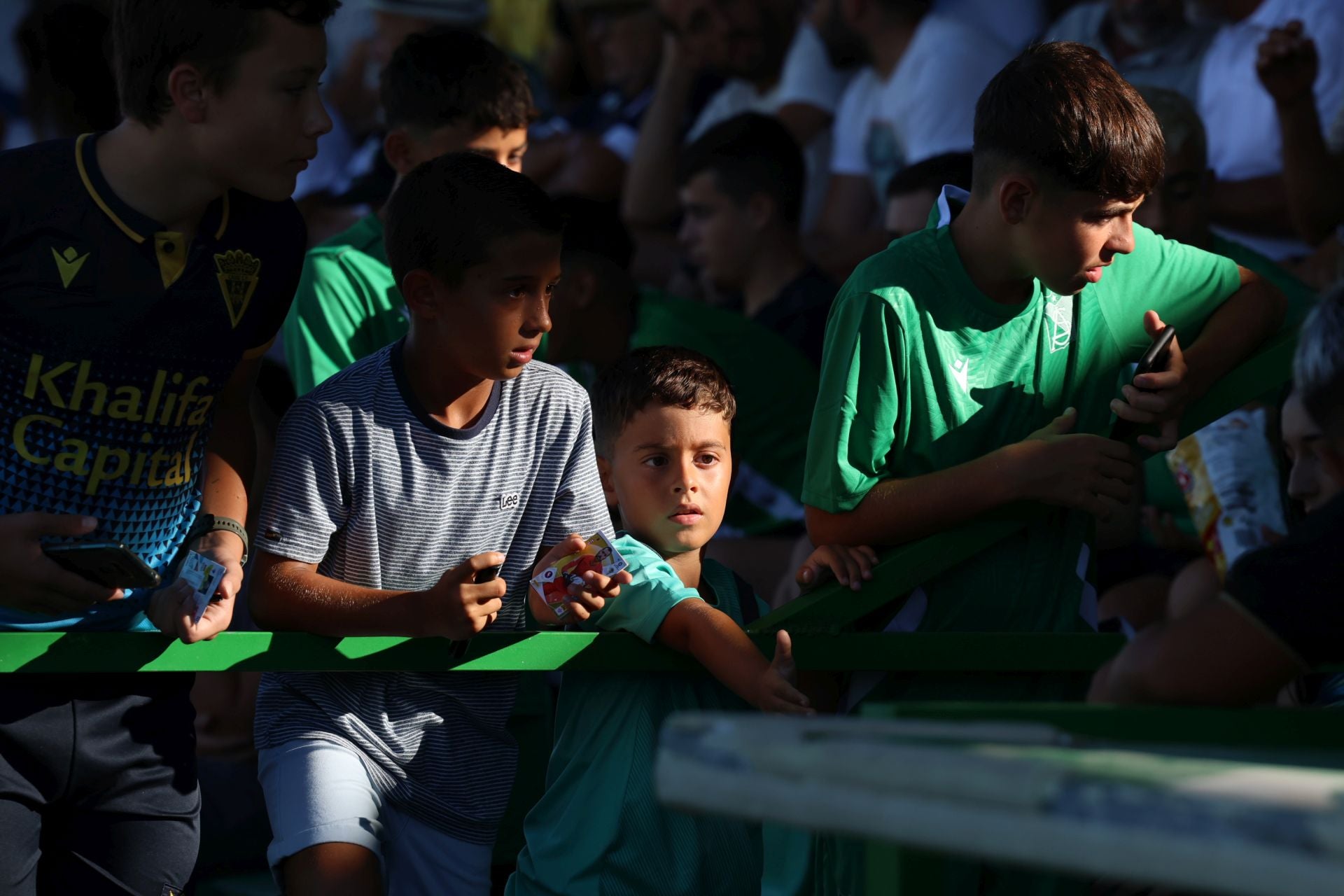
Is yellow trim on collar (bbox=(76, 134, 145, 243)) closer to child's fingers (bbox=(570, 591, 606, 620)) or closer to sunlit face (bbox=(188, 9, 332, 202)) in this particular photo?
sunlit face (bbox=(188, 9, 332, 202))

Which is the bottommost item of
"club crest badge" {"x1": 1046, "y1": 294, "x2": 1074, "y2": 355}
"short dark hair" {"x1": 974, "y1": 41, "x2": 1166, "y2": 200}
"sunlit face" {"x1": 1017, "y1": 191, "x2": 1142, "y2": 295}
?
"club crest badge" {"x1": 1046, "y1": 294, "x2": 1074, "y2": 355}

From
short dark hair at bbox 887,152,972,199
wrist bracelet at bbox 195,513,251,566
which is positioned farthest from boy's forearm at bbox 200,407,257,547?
short dark hair at bbox 887,152,972,199

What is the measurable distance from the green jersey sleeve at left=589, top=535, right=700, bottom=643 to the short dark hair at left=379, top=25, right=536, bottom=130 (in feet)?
5.37

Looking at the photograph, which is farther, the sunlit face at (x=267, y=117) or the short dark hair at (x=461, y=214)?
the short dark hair at (x=461, y=214)

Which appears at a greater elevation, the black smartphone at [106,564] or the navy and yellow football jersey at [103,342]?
the navy and yellow football jersey at [103,342]

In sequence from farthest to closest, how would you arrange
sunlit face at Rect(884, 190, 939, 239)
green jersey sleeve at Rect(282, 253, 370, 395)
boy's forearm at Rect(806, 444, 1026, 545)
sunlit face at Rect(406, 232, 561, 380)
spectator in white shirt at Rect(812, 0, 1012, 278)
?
spectator in white shirt at Rect(812, 0, 1012, 278)
sunlit face at Rect(884, 190, 939, 239)
green jersey sleeve at Rect(282, 253, 370, 395)
sunlit face at Rect(406, 232, 561, 380)
boy's forearm at Rect(806, 444, 1026, 545)

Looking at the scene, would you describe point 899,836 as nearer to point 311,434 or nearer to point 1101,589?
point 311,434

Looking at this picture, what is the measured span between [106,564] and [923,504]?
1.29 meters

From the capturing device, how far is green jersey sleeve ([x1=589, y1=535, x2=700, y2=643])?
261 centimetres

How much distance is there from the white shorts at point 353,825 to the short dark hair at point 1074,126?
149cm

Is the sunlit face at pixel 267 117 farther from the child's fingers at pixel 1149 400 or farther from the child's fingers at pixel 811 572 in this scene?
the child's fingers at pixel 1149 400

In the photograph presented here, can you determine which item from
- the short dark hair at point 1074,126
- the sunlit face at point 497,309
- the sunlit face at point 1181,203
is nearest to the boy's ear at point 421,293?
the sunlit face at point 497,309

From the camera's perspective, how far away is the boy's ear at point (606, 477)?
305 cm

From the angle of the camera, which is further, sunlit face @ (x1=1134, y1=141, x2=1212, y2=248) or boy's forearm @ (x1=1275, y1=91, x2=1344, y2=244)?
boy's forearm @ (x1=1275, y1=91, x2=1344, y2=244)
